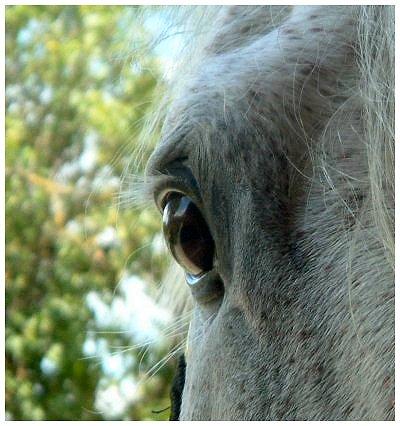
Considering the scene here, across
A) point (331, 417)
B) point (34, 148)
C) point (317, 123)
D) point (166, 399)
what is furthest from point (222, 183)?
point (34, 148)

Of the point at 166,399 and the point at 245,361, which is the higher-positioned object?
the point at 166,399

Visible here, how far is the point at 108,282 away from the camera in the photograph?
7.88m

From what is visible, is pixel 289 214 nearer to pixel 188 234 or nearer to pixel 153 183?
pixel 188 234

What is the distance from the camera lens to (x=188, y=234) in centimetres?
147

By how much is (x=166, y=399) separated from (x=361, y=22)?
6467mm

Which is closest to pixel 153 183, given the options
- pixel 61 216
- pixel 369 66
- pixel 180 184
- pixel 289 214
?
pixel 180 184

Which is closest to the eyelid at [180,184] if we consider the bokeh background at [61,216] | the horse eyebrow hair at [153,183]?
the horse eyebrow hair at [153,183]

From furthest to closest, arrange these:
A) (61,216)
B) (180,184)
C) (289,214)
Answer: (61,216) → (180,184) → (289,214)

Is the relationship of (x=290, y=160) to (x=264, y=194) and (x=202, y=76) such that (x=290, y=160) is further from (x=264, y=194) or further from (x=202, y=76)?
(x=202, y=76)

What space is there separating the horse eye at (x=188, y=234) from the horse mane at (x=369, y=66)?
0.28 feet

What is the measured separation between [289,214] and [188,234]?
0.88 feet

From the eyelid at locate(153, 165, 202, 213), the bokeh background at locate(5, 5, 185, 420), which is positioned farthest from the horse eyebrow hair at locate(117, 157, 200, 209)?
the bokeh background at locate(5, 5, 185, 420)

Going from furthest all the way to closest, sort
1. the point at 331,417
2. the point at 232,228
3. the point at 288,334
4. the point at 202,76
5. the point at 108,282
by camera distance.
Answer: the point at 108,282
the point at 202,76
the point at 232,228
the point at 288,334
the point at 331,417

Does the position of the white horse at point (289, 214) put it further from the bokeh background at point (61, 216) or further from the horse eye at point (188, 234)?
the bokeh background at point (61, 216)
